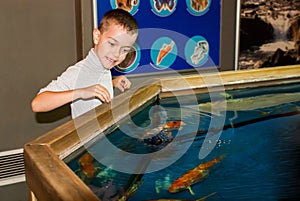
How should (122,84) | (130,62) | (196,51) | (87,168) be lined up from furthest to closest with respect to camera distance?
(196,51) → (130,62) → (122,84) → (87,168)

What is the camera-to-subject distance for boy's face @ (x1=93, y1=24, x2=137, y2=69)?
52.3 inches

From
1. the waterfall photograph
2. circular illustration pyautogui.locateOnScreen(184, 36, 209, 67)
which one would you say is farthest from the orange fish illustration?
the waterfall photograph

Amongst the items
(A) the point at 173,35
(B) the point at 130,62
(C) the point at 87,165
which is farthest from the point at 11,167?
(C) the point at 87,165

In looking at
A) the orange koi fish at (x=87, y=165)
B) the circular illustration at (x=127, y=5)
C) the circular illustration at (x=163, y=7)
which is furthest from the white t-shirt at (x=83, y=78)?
the circular illustration at (x=163, y=7)

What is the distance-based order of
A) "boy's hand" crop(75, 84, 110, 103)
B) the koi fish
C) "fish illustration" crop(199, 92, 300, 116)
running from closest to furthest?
the koi fish
"boy's hand" crop(75, 84, 110, 103)
"fish illustration" crop(199, 92, 300, 116)

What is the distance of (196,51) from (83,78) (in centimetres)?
131

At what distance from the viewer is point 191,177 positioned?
102 centimetres

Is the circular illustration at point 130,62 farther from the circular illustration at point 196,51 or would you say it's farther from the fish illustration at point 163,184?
the fish illustration at point 163,184

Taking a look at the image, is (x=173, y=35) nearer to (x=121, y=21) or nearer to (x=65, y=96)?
(x=121, y=21)

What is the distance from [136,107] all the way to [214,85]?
525 mm

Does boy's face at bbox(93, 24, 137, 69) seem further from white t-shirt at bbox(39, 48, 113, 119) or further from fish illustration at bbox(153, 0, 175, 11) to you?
fish illustration at bbox(153, 0, 175, 11)

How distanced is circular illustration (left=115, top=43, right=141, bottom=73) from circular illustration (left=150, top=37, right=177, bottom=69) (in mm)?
107

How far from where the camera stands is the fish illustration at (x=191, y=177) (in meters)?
0.96

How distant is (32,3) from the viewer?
81.1 inches
